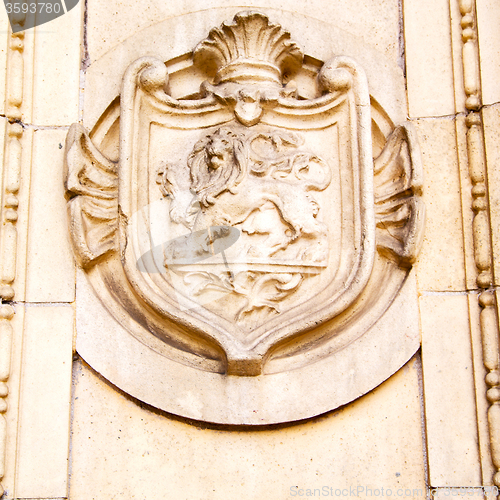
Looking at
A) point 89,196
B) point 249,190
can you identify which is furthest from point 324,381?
point 89,196

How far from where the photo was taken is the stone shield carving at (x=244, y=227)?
316 cm

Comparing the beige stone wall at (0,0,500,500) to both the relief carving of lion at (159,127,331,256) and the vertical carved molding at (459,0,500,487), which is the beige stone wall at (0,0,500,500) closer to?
the vertical carved molding at (459,0,500,487)

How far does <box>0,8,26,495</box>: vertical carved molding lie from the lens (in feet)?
10.3

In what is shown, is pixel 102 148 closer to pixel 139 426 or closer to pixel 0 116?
pixel 0 116

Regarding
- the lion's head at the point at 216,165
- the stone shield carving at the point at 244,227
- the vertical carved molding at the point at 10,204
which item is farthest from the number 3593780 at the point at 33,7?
the lion's head at the point at 216,165

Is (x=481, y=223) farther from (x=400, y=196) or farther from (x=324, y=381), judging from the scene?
(x=324, y=381)

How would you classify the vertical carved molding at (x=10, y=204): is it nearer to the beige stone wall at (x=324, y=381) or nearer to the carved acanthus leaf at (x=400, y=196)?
the beige stone wall at (x=324, y=381)

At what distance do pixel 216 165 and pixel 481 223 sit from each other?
1.12m

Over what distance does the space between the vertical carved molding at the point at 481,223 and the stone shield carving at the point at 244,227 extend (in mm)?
268

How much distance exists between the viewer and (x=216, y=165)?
3365 mm

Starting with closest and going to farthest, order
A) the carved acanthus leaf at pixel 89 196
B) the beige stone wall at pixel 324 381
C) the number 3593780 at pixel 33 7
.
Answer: the beige stone wall at pixel 324 381
the carved acanthus leaf at pixel 89 196
the number 3593780 at pixel 33 7

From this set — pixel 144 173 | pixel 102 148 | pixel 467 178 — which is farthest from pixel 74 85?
pixel 467 178

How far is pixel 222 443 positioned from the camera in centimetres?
311

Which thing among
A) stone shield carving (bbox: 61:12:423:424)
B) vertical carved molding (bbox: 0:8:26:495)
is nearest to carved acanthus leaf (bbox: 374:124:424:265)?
stone shield carving (bbox: 61:12:423:424)
